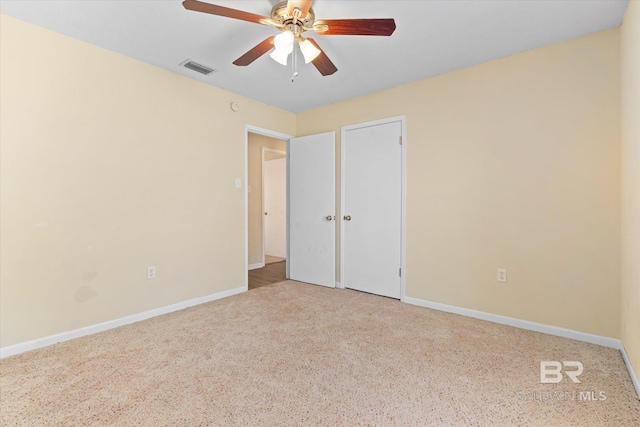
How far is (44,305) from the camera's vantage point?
2217 mm

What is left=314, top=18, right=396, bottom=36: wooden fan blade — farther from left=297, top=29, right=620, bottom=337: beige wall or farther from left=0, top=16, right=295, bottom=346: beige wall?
left=0, top=16, right=295, bottom=346: beige wall

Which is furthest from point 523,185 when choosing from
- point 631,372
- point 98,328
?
point 98,328

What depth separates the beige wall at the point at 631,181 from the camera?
1.70 m

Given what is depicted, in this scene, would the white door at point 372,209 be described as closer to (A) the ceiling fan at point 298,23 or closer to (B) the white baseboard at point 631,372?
(A) the ceiling fan at point 298,23

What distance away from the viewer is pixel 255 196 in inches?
204

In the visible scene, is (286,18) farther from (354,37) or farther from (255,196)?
(255,196)

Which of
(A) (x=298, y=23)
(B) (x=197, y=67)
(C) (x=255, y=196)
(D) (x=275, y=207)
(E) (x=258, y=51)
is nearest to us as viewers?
(A) (x=298, y=23)

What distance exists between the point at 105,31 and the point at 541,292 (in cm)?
412

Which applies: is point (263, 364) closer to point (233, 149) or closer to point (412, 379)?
point (412, 379)

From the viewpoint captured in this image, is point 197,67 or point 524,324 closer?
point 524,324

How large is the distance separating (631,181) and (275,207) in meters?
5.37

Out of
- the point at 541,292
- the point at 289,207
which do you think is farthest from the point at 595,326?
the point at 289,207

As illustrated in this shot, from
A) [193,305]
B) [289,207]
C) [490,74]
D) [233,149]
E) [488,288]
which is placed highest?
[490,74]

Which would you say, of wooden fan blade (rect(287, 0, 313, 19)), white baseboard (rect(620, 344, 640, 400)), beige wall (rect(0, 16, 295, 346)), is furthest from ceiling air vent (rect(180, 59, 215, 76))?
white baseboard (rect(620, 344, 640, 400))
